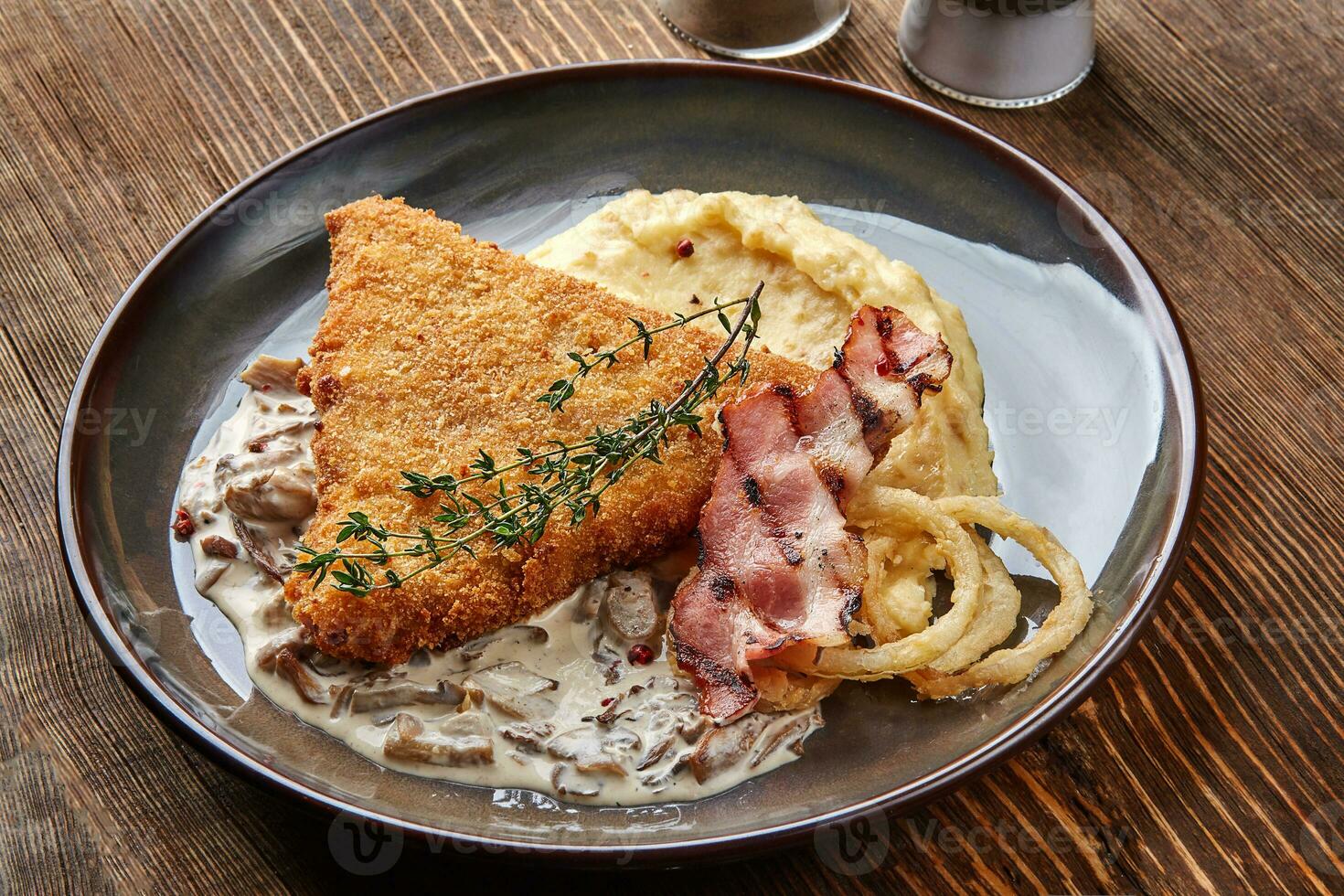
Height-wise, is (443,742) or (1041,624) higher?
(1041,624)

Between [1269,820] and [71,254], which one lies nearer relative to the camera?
[1269,820]

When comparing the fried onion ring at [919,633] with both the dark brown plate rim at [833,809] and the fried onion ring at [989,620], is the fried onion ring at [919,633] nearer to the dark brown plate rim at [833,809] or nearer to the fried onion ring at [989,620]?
the fried onion ring at [989,620]

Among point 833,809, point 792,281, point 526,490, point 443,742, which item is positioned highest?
point 792,281

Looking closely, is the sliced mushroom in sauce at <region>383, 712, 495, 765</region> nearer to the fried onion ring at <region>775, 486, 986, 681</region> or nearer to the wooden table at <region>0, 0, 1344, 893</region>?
the wooden table at <region>0, 0, 1344, 893</region>

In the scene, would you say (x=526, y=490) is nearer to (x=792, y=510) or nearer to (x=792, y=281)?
(x=792, y=510)

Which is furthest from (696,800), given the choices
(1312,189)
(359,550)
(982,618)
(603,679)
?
(1312,189)

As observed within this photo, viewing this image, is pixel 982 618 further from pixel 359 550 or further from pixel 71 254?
pixel 71 254

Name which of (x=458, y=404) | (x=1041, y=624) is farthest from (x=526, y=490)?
(x=1041, y=624)

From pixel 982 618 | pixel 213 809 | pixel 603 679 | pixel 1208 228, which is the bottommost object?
pixel 213 809

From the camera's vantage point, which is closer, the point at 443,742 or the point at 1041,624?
the point at 443,742
